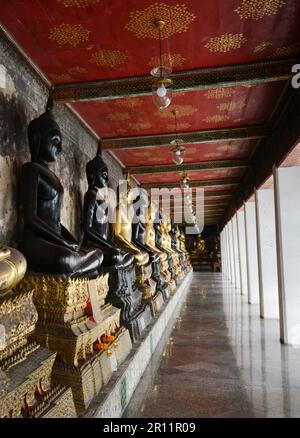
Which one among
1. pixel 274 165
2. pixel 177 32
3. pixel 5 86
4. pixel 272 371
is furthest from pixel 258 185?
pixel 5 86

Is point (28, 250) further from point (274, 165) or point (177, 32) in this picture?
point (274, 165)

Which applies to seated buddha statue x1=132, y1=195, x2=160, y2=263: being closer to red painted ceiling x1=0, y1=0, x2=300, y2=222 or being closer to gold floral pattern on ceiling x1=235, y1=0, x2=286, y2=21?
red painted ceiling x1=0, y1=0, x2=300, y2=222

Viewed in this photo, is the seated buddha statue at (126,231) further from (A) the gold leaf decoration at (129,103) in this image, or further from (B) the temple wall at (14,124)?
(A) the gold leaf decoration at (129,103)

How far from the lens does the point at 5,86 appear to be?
11.2 feet

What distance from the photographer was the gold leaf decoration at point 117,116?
516cm

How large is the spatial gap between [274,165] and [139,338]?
10.6 feet

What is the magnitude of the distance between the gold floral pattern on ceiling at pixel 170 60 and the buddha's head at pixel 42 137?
119 cm

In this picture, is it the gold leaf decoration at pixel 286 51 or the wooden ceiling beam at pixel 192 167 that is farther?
the wooden ceiling beam at pixel 192 167

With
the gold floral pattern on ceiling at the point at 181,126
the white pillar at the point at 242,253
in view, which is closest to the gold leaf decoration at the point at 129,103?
the gold floral pattern on ceiling at the point at 181,126

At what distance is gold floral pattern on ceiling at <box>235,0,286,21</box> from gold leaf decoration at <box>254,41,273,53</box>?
43 centimetres

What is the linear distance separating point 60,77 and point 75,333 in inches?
108

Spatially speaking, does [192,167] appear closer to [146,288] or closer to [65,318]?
[146,288]

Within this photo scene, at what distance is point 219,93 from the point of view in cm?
458
